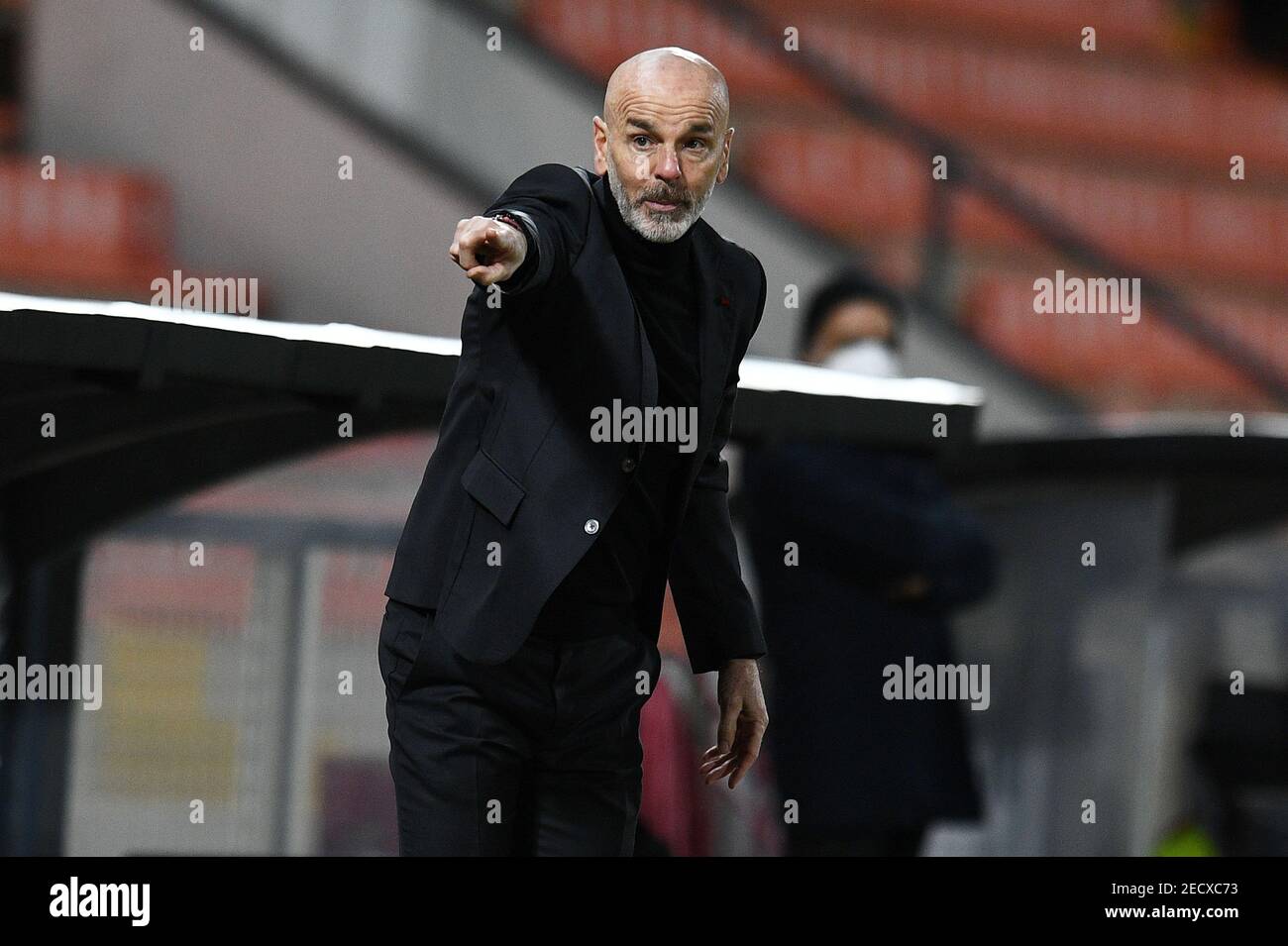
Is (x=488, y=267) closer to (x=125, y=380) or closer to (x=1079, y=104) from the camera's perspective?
(x=125, y=380)

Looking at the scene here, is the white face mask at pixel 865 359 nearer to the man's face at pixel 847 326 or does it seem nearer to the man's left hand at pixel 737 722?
the man's face at pixel 847 326

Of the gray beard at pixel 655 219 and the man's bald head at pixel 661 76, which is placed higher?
the man's bald head at pixel 661 76

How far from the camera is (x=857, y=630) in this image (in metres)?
4.11

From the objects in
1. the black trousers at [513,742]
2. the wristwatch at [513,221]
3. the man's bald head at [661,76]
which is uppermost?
the man's bald head at [661,76]

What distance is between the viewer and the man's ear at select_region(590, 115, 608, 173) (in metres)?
2.19

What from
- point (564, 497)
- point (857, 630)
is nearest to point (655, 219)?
point (564, 497)

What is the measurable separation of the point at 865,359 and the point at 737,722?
6.91 ft

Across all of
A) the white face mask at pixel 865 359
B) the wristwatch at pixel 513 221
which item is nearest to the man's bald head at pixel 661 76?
the wristwatch at pixel 513 221

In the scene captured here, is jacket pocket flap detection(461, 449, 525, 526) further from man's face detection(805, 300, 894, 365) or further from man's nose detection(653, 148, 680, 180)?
man's face detection(805, 300, 894, 365)

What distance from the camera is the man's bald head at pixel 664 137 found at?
2.10 m

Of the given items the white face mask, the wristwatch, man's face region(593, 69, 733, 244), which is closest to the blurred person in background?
the white face mask

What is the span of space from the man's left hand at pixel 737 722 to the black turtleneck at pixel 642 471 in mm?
230

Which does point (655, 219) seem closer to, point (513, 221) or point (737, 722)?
point (513, 221)
